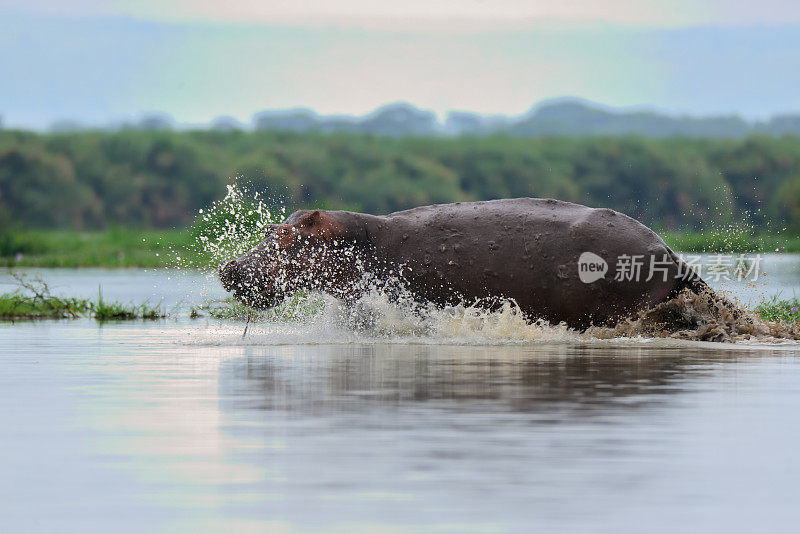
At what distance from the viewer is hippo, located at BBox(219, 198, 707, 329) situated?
13.0 meters

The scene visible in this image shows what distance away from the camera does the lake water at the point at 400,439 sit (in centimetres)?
521

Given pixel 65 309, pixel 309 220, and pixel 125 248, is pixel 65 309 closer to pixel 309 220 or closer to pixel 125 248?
pixel 309 220

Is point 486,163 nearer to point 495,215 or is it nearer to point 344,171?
point 344,171

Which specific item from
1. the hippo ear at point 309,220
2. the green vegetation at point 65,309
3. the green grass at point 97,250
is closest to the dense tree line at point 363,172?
the green grass at point 97,250

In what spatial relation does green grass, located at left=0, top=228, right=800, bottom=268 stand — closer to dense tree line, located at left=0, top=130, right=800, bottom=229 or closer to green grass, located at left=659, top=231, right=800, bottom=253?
green grass, located at left=659, top=231, right=800, bottom=253

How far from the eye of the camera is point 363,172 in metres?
66.2

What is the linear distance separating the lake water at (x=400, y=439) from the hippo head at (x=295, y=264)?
4.74 ft

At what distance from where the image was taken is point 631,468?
6.05 m

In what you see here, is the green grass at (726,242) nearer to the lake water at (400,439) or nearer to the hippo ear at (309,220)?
the hippo ear at (309,220)

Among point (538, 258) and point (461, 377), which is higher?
point (538, 258)

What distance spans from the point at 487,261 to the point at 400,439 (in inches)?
258

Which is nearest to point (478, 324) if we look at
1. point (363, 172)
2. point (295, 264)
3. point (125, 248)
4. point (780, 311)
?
point (295, 264)

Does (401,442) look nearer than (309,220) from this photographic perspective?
Yes

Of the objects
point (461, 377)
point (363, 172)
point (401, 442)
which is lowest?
point (401, 442)
